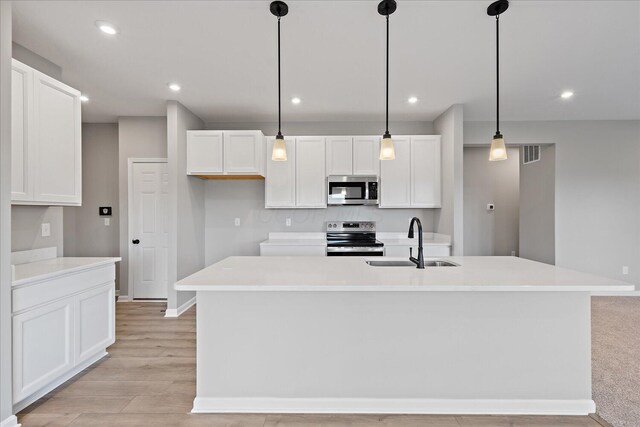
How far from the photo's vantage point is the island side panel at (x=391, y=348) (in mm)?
2010

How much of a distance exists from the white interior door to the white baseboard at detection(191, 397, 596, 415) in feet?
9.96

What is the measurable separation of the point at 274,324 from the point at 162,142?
353 cm

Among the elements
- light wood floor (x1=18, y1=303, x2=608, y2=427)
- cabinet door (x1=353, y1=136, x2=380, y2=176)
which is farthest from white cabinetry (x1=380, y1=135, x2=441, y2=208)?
light wood floor (x1=18, y1=303, x2=608, y2=427)

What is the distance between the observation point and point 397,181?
4.47 m

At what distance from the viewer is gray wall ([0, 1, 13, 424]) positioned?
183 centimetres

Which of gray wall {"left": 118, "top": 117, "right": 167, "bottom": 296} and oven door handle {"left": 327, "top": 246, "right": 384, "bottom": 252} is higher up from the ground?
gray wall {"left": 118, "top": 117, "right": 167, "bottom": 296}

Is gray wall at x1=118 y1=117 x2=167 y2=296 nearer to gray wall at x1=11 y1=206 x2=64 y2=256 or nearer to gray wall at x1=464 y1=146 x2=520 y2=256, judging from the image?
gray wall at x1=11 y1=206 x2=64 y2=256

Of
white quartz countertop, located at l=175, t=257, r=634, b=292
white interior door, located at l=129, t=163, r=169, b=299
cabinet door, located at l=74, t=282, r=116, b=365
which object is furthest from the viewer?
white interior door, located at l=129, t=163, r=169, b=299

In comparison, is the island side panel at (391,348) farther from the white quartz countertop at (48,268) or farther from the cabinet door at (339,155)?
the cabinet door at (339,155)

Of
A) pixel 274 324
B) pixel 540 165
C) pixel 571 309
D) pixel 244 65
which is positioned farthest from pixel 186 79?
pixel 540 165

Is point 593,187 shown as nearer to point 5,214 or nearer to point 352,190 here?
point 352,190

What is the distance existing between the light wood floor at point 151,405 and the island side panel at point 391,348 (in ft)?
0.28

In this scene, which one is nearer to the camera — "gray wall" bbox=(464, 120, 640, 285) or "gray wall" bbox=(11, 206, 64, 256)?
"gray wall" bbox=(11, 206, 64, 256)

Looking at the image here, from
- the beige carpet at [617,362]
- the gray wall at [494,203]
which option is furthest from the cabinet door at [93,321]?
the gray wall at [494,203]
